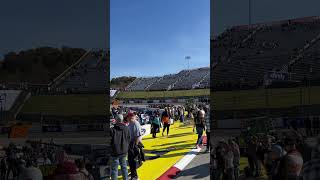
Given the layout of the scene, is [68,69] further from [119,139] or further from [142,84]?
[142,84]

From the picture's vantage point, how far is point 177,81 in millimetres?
68625

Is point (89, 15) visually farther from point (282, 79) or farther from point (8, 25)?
point (282, 79)

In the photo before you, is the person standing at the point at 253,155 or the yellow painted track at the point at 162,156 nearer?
the person standing at the point at 253,155

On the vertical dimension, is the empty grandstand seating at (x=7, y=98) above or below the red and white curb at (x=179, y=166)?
above

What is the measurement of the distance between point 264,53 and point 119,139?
286 cm

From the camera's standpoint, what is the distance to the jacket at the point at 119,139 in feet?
21.5

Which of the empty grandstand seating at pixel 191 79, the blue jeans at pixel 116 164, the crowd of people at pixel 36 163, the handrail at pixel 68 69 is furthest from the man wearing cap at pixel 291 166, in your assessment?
the empty grandstand seating at pixel 191 79

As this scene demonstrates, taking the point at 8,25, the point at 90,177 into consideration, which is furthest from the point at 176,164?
the point at 8,25

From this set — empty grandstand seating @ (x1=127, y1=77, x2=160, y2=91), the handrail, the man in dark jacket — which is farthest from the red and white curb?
empty grandstand seating @ (x1=127, y1=77, x2=160, y2=91)

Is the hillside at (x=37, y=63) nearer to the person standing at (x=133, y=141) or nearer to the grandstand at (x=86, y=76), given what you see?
the grandstand at (x=86, y=76)

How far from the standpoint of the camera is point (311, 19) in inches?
174

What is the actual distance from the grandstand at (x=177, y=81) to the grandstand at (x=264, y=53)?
2094 inches

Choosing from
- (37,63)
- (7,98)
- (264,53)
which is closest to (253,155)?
(264,53)

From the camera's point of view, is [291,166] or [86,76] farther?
[86,76]
